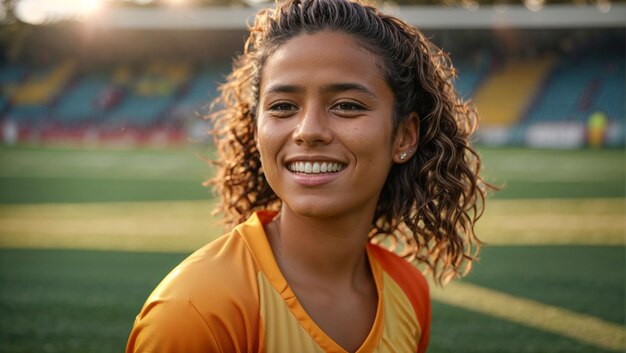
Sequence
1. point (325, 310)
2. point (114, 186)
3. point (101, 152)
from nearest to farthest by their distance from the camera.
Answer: point (325, 310)
point (114, 186)
point (101, 152)

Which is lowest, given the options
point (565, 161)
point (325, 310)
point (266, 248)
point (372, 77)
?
point (325, 310)

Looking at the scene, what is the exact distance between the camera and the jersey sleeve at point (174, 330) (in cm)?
151

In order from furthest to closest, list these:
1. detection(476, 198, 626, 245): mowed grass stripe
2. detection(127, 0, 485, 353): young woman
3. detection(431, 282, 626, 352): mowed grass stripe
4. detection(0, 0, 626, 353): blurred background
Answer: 1. detection(476, 198, 626, 245): mowed grass stripe
2. detection(0, 0, 626, 353): blurred background
3. detection(431, 282, 626, 352): mowed grass stripe
4. detection(127, 0, 485, 353): young woman

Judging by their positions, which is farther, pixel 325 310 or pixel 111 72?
pixel 111 72

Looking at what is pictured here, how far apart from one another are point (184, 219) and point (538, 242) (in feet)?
14.2

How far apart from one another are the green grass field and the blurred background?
0.08ft

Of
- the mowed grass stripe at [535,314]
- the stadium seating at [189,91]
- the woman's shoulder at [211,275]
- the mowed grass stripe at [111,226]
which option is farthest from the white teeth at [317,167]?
the stadium seating at [189,91]

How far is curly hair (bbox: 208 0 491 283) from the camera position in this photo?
1.92 metres

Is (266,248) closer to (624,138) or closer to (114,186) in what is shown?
(114,186)

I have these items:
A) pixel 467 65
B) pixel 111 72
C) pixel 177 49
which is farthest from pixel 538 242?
pixel 111 72

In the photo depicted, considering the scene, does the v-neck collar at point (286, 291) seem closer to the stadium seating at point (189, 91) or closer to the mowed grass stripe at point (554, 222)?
the mowed grass stripe at point (554, 222)

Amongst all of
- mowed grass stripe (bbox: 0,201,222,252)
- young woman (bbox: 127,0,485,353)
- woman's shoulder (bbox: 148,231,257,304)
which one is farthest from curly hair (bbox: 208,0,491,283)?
mowed grass stripe (bbox: 0,201,222,252)

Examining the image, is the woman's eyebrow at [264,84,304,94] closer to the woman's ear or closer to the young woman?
the young woman

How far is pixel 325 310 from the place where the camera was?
1.87 metres
